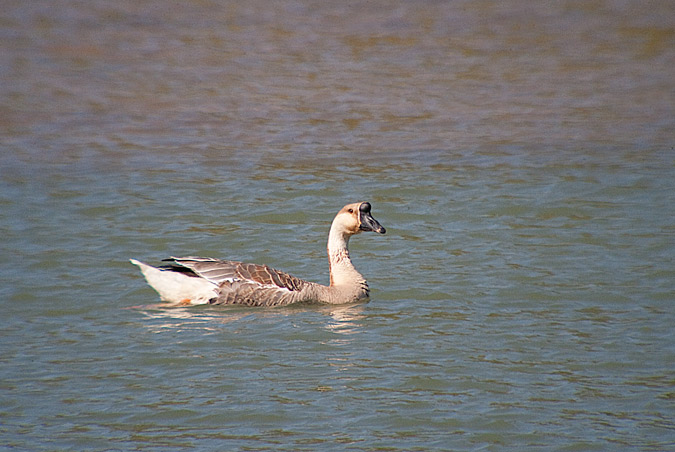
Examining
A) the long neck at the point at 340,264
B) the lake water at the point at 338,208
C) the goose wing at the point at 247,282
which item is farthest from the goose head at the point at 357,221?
the goose wing at the point at 247,282

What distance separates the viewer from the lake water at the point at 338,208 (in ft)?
26.8

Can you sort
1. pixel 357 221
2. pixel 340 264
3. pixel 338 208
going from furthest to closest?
1. pixel 338 208
2. pixel 357 221
3. pixel 340 264

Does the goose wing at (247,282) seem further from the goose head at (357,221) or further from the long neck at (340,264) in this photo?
the goose head at (357,221)

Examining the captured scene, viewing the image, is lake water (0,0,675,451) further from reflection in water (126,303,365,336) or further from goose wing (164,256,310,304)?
goose wing (164,256,310,304)

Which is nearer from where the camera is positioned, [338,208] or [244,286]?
[244,286]

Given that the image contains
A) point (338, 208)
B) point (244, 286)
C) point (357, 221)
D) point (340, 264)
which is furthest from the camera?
point (338, 208)

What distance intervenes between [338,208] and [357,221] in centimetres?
295

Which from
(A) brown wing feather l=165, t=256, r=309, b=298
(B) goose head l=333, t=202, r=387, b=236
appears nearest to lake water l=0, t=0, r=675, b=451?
(A) brown wing feather l=165, t=256, r=309, b=298

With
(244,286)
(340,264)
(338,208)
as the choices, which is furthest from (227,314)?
(338,208)

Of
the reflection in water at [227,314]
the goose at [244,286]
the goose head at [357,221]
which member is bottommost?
the reflection in water at [227,314]

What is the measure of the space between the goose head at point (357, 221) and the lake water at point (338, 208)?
0.71 m

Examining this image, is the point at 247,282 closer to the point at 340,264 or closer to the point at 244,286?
the point at 244,286

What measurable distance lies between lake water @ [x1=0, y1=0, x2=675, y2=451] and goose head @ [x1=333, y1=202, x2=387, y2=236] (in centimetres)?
71

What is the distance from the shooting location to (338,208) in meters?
14.9
